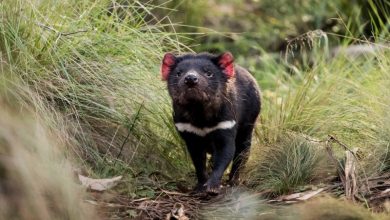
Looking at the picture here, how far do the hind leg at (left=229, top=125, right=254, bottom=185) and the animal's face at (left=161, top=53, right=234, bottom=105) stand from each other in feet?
1.74

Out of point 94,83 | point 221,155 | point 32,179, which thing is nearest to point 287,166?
point 221,155

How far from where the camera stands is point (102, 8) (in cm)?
589

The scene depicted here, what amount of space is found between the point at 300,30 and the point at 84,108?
6.71 m

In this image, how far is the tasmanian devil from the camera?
495 cm

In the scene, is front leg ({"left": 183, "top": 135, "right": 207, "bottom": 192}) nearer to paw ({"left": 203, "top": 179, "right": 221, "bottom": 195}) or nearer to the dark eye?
paw ({"left": 203, "top": 179, "right": 221, "bottom": 195})

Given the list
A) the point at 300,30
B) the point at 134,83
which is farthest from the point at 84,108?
the point at 300,30

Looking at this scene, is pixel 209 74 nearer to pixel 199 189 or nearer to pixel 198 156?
pixel 198 156

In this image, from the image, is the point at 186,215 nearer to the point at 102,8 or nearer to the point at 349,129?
the point at 349,129

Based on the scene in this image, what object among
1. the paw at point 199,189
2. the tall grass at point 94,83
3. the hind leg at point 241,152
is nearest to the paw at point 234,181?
the hind leg at point 241,152

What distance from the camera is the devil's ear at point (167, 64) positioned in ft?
16.8

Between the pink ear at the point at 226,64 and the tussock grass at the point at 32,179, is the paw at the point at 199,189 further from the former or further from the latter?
the tussock grass at the point at 32,179

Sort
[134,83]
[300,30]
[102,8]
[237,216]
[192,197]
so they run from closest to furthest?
[237,216], [192,197], [134,83], [102,8], [300,30]

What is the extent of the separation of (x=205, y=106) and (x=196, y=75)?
229 millimetres

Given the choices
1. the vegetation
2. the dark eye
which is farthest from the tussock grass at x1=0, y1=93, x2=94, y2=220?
the dark eye
